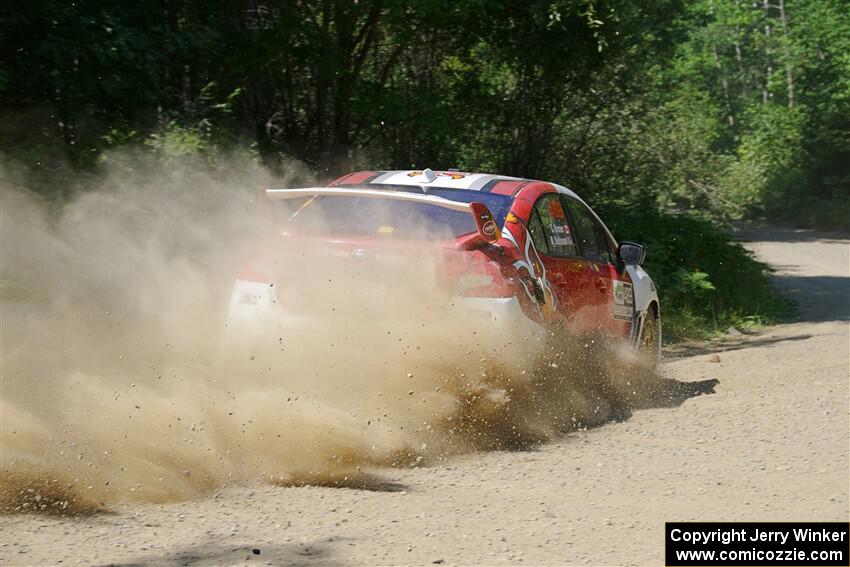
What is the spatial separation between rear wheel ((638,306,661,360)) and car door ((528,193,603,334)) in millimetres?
1397

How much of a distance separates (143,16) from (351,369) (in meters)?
6.74

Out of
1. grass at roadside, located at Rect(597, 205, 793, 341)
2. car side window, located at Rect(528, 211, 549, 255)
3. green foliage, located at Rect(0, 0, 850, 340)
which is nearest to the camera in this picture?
car side window, located at Rect(528, 211, 549, 255)

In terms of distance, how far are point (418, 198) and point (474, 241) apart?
0.47m

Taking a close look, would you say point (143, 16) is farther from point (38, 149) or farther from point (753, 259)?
point (753, 259)

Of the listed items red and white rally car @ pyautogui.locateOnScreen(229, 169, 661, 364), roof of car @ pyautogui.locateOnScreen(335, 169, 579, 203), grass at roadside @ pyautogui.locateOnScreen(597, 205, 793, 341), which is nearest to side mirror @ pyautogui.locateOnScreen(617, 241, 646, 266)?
red and white rally car @ pyautogui.locateOnScreen(229, 169, 661, 364)

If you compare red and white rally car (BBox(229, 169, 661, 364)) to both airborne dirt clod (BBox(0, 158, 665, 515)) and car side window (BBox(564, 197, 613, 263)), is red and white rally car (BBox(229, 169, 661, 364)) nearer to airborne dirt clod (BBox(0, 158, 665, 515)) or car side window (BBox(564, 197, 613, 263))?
car side window (BBox(564, 197, 613, 263))

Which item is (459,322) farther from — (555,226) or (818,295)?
(818,295)

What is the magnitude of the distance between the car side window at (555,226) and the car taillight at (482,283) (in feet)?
3.39

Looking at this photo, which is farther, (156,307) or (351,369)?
(156,307)

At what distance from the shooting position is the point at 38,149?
10656 mm

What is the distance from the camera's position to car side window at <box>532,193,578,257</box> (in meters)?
8.66

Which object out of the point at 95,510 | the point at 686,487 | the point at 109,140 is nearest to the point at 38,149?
the point at 109,140

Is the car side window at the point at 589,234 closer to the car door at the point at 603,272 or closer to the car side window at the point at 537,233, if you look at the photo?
the car door at the point at 603,272

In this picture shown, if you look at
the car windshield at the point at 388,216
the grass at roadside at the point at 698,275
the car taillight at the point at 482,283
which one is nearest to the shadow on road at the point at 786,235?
the grass at roadside at the point at 698,275
